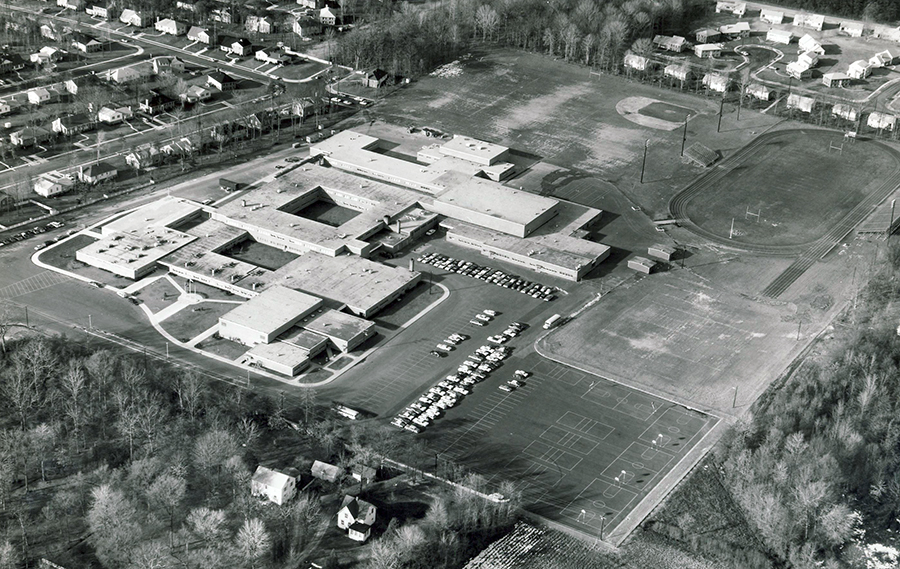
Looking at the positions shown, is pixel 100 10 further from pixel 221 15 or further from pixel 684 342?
pixel 684 342

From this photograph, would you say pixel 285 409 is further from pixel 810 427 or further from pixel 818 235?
pixel 818 235

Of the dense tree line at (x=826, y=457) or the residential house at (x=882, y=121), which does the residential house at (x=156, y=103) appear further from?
the residential house at (x=882, y=121)

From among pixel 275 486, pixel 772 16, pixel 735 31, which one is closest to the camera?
pixel 275 486

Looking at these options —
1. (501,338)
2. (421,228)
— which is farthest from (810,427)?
(421,228)

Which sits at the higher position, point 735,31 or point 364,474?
point 735,31

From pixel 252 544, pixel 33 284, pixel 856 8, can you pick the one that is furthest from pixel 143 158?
pixel 856 8

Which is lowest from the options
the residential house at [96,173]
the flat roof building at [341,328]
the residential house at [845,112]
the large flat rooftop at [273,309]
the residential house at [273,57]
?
the flat roof building at [341,328]

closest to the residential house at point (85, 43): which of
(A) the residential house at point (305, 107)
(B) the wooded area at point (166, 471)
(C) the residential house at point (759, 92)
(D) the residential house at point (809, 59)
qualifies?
(A) the residential house at point (305, 107)
